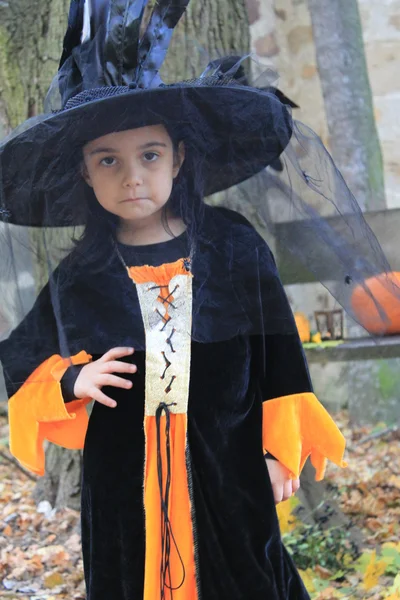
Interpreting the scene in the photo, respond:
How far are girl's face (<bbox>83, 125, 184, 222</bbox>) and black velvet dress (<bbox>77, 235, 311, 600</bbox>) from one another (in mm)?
121

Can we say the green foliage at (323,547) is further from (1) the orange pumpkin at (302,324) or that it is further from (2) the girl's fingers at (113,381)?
(2) the girl's fingers at (113,381)

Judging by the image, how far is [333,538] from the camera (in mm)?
2477

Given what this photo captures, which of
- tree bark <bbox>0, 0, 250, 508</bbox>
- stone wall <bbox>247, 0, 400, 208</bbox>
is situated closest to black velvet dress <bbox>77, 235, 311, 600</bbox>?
tree bark <bbox>0, 0, 250, 508</bbox>

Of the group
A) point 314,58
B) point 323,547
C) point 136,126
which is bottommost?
point 323,547

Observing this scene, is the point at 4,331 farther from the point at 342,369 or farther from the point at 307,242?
the point at 342,369

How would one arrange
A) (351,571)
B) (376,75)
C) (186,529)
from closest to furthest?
(186,529) < (351,571) < (376,75)

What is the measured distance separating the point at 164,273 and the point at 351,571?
4.45 feet

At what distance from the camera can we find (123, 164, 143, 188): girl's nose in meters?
1.57

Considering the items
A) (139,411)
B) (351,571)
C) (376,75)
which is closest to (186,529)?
(139,411)

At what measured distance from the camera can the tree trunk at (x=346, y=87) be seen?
281cm

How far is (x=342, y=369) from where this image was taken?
7.16 ft

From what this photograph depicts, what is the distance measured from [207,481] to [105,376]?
33cm

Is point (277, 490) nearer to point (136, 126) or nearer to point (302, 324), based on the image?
point (302, 324)

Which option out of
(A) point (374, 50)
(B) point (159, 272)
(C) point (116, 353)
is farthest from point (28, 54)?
(A) point (374, 50)
